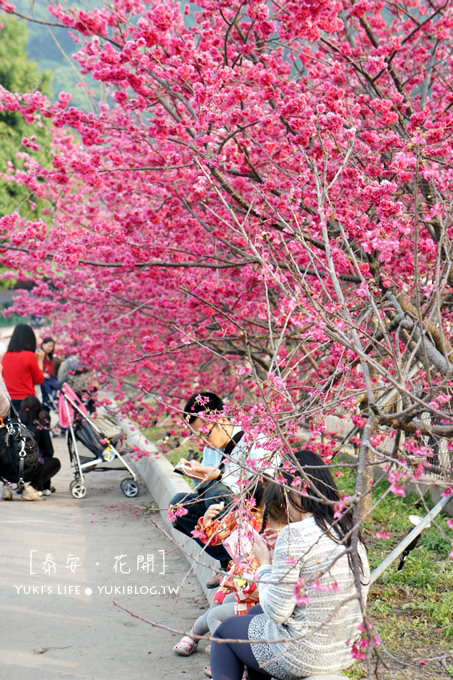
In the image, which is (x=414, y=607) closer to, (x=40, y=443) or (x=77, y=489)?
(x=77, y=489)

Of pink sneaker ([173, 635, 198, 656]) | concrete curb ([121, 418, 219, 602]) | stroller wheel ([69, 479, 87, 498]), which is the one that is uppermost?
pink sneaker ([173, 635, 198, 656])

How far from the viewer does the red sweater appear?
31.7 ft

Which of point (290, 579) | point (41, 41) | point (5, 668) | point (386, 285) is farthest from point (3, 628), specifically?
point (41, 41)

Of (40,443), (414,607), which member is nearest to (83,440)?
(40,443)

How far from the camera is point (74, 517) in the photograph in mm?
8586

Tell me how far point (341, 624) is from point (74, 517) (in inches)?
221

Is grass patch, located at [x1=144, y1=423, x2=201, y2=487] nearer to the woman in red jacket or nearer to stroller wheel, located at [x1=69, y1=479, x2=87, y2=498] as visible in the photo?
stroller wheel, located at [x1=69, y1=479, x2=87, y2=498]

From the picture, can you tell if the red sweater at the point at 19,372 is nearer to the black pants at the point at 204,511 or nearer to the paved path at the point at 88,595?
the paved path at the point at 88,595

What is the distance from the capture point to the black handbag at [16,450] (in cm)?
899

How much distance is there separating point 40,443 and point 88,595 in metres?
3.89

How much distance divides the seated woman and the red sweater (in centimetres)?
23

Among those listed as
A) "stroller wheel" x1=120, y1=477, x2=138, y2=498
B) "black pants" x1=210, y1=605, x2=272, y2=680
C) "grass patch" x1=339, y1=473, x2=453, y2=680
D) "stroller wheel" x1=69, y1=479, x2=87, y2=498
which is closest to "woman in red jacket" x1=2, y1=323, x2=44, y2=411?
"stroller wheel" x1=69, y1=479, x2=87, y2=498

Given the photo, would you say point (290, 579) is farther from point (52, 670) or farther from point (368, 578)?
point (52, 670)

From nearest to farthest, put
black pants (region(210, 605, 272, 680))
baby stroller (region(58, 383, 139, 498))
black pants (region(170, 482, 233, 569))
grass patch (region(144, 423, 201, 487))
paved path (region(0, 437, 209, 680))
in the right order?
black pants (region(210, 605, 272, 680))
paved path (region(0, 437, 209, 680))
black pants (region(170, 482, 233, 569))
baby stroller (region(58, 383, 139, 498))
grass patch (region(144, 423, 201, 487))
